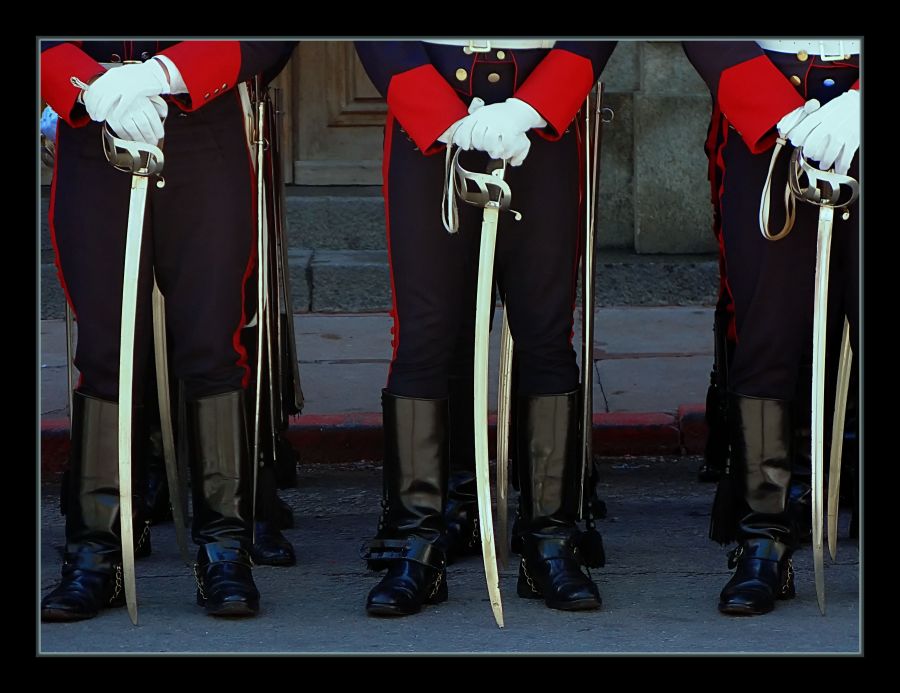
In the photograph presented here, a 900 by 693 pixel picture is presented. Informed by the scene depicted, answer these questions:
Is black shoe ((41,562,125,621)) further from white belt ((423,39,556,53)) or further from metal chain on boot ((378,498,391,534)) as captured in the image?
white belt ((423,39,556,53))

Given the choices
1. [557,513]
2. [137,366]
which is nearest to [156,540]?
[137,366]

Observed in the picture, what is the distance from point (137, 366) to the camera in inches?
154

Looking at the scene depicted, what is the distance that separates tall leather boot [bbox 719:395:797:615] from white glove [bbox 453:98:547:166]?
87cm

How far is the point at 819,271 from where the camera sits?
372 cm

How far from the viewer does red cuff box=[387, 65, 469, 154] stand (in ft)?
12.2

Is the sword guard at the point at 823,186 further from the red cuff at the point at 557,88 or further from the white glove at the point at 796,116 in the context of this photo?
the red cuff at the point at 557,88

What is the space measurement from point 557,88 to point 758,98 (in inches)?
18.6

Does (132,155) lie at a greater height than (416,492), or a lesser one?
greater

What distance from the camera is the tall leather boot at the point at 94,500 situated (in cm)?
387

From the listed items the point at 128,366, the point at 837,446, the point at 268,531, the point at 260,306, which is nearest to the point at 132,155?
the point at 128,366

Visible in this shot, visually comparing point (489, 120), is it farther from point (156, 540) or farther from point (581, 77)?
point (156, 540)

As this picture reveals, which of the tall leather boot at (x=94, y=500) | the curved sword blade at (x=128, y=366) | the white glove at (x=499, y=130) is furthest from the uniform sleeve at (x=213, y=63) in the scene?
the tall leather boot at (x=94, y=500)

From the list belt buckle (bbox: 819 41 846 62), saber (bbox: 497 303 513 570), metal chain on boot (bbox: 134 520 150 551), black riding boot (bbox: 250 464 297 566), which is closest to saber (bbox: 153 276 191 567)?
metal chain on boot (bbox: 134 520 150 551)

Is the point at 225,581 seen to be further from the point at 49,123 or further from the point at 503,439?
the point at 49,123
